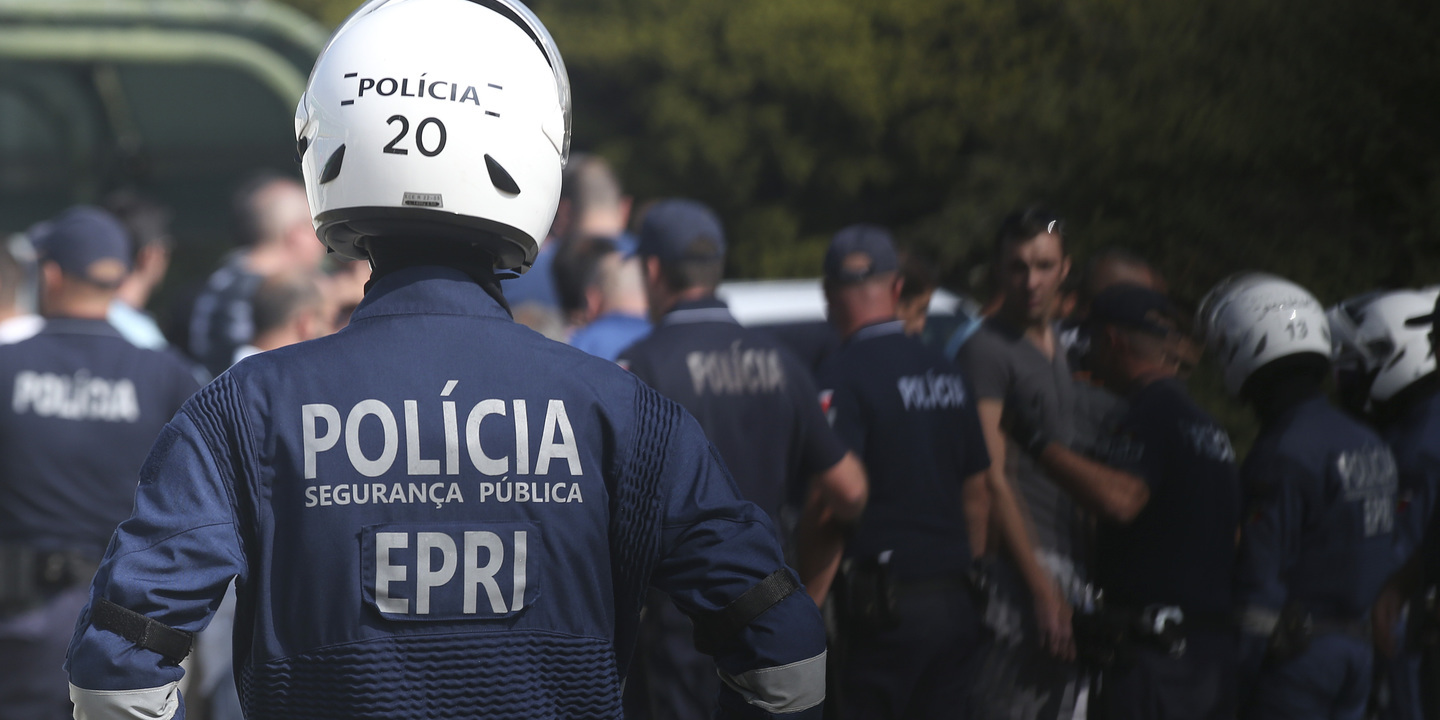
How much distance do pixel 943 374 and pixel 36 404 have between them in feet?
9.97

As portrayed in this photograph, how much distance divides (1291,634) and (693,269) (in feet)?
6.74

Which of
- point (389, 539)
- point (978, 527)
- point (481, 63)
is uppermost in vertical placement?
point (481, 63)

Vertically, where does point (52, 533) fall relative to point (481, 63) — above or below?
below

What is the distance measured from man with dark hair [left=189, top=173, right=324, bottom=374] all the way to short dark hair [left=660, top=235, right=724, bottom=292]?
2.01 m

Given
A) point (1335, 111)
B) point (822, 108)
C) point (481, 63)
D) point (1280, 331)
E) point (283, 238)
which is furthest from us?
point (822, 108)

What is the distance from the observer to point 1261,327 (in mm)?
→ 3742

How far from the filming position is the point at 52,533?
4602 millimetres

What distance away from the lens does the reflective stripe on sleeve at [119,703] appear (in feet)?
5.88

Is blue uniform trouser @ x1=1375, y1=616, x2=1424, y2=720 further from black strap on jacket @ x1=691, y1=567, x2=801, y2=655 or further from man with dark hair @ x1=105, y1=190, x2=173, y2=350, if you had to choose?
man with dark hair @ x1=105, y1=190, x2=173, y2=350

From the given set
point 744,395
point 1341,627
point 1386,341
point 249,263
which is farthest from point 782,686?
point 249,263

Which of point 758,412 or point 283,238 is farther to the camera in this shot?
point 283,238

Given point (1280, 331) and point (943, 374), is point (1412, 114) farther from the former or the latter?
point (943, 374)

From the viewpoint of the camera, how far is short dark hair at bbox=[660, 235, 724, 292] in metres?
4.36

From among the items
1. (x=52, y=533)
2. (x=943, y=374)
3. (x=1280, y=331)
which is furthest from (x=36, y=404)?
(x=1280, y=331)
